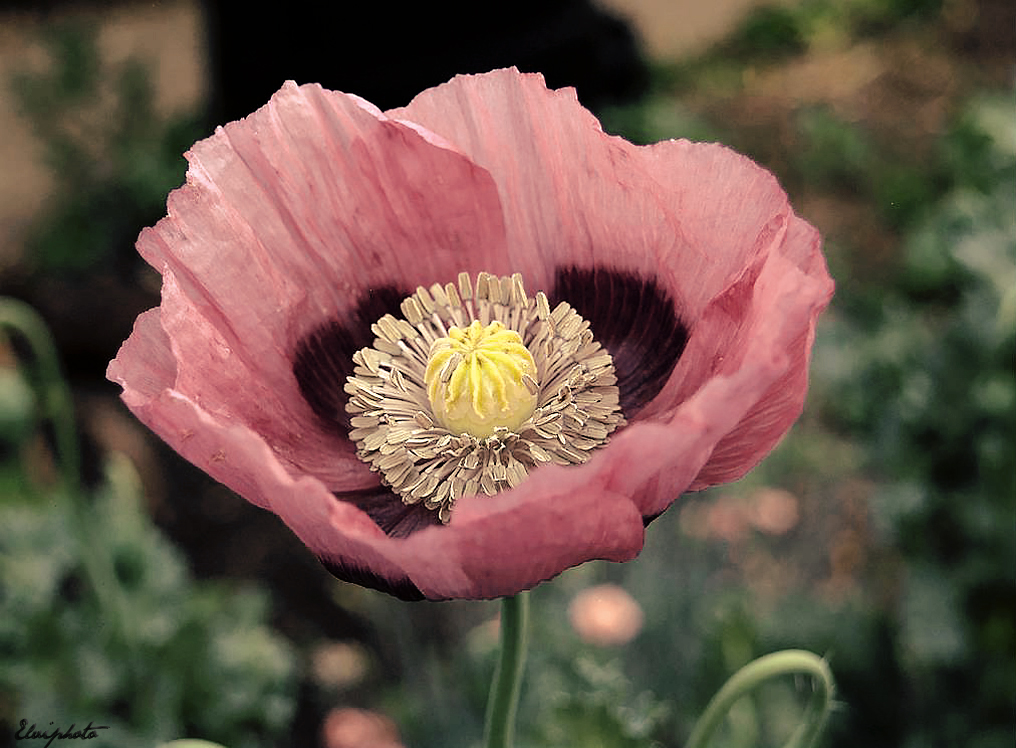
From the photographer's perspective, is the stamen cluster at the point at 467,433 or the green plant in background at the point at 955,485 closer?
the stamen cluster at the point at 467,433

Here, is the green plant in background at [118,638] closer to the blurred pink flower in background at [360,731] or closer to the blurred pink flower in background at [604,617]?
the blurred pink flower in background at [360,731]

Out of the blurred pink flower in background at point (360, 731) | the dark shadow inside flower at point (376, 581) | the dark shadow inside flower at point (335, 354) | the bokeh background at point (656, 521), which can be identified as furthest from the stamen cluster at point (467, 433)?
the blurred pink flower in background at point (360, 731)

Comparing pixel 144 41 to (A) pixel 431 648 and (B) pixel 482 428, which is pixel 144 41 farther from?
(B) pixel 482 428

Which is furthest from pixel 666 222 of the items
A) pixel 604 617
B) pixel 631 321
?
pixel 604 617

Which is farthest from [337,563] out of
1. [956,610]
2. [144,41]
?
[144,41]

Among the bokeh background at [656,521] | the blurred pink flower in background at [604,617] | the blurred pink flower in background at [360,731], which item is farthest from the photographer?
the blurred pink flower in background at [360,731]

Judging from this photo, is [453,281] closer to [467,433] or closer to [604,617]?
[467,433]
